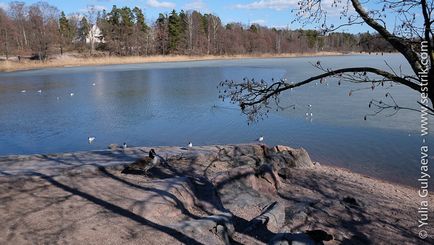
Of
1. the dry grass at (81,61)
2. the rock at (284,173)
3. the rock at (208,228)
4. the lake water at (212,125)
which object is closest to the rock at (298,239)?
the rock at (208,228)

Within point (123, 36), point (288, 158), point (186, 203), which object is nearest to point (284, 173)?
point (288, 158)

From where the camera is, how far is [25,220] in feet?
18.2

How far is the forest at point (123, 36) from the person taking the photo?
67750 mm

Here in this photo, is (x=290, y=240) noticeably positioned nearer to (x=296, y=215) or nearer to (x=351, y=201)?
(x=296, y=215)

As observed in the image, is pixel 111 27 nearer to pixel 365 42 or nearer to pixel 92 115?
pixel 92 115

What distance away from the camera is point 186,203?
6637mm

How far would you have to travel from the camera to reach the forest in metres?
67.8

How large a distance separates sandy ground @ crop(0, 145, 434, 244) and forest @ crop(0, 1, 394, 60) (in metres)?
58.0

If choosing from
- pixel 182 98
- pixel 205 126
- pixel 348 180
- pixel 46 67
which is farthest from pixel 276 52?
pixel 348 180

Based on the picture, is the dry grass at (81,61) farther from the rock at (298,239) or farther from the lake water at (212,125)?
the rock at (298,239)

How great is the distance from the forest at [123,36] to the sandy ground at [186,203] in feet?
190

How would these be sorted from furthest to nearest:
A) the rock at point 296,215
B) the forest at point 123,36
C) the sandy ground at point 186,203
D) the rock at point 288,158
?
the forest at point 123,36
the rock at point 288,158
the rock at point 296,215
the sandy ground at point 186,203

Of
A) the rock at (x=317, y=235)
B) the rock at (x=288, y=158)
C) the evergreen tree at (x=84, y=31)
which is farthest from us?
the evergreen tree at (x=84, y=31)

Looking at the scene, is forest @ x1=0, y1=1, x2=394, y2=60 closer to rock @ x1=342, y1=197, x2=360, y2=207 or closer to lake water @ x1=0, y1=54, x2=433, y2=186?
lake water @ x1=0, y1=54, x2=433, y2=186
